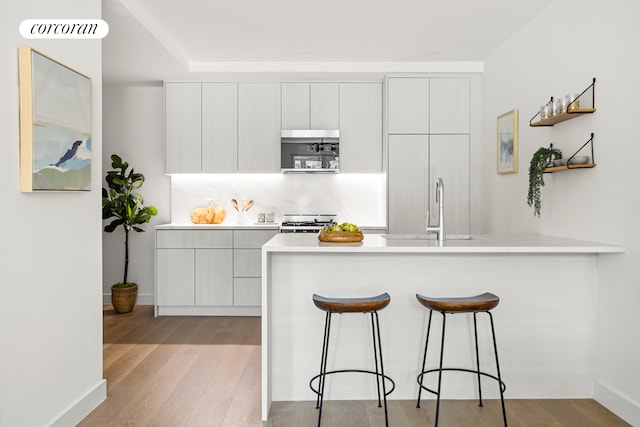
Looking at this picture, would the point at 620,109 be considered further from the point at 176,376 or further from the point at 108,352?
the point at 108,352

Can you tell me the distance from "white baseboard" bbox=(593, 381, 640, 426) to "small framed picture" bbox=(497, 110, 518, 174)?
6.25 ft

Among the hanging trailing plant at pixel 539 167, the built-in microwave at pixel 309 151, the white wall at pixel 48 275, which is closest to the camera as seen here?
the white wall at pixel 48 275

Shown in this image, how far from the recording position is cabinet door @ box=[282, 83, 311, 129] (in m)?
5.76


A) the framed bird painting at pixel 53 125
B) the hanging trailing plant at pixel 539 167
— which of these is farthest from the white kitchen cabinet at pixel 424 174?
the framed bird painting at pixel 53 125

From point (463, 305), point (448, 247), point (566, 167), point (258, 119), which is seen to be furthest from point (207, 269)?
point (566, 167)

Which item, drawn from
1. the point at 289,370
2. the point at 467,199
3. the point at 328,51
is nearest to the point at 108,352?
the point at 289,370

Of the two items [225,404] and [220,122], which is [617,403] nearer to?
[225,404]

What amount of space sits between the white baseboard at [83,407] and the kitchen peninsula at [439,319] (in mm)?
1059

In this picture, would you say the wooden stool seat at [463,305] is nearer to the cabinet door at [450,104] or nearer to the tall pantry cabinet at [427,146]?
the tall pantry cabinet at [427,146]

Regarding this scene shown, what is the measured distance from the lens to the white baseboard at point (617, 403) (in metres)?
2.85

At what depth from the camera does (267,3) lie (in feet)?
12.5

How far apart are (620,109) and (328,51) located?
2.79 meters

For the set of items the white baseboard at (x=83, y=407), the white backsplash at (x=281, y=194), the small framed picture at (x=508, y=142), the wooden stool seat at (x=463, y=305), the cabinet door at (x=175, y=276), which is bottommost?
the white baseboard at (x=83, y=407)

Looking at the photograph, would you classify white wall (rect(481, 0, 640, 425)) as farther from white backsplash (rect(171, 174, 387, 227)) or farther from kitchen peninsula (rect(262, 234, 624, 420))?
white backsplash (rect(171, 174, 387, 227))
